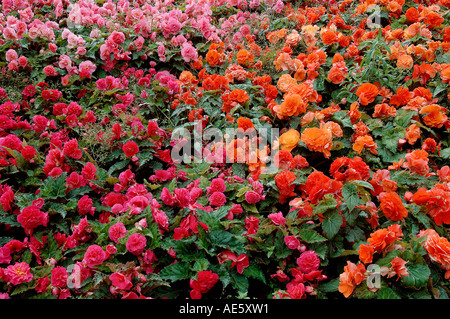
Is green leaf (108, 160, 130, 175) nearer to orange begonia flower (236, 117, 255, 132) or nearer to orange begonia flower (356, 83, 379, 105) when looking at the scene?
orange begonia flower (236, 117, 255, 132)

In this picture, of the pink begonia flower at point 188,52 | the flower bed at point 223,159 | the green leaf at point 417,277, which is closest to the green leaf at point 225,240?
the flower bed at point 223,159

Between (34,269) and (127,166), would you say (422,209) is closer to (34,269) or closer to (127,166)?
(127,166)

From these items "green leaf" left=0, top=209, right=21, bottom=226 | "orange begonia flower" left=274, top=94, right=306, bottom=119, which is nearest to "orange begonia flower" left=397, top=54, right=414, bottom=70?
"orange begonia flower" left=274, top=94, right=306, bottom=119

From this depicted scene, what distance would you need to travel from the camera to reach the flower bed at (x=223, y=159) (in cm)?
141

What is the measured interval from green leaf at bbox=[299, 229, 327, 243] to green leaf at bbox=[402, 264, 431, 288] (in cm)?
35

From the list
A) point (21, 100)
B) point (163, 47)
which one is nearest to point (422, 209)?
point (163, 47)

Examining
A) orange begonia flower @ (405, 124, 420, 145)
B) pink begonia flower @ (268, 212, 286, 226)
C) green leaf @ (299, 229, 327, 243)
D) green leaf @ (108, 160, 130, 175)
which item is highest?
orange begonia flower @ (405, 124, 420, 145)

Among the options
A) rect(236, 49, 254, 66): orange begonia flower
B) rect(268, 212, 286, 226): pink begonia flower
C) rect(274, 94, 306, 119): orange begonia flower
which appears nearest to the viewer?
rect(268, 212, 286, 226): pink begonia flower

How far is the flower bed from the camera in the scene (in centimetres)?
141

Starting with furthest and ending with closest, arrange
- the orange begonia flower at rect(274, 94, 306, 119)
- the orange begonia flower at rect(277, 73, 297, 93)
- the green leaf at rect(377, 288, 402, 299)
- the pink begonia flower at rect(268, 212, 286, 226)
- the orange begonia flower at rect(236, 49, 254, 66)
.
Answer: the orange begonia flower at rect(236, 49, 254, 66)
the orange begonia flower at rect(277, 73, 297, 93)
the orange begonia flower at rect(274, 94, 306, 119)
the pink begonia flower at rect(268, 212, 286, 226)
the green leaf at rect(377, 288, 402, 299)

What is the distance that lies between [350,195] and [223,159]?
2.78 feet

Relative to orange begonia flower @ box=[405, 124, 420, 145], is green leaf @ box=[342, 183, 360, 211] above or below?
below

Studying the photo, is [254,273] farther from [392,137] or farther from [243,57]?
[243,57]

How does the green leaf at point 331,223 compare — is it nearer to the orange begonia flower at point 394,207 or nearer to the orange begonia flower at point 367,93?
the orange begonia flower at point 394,207
